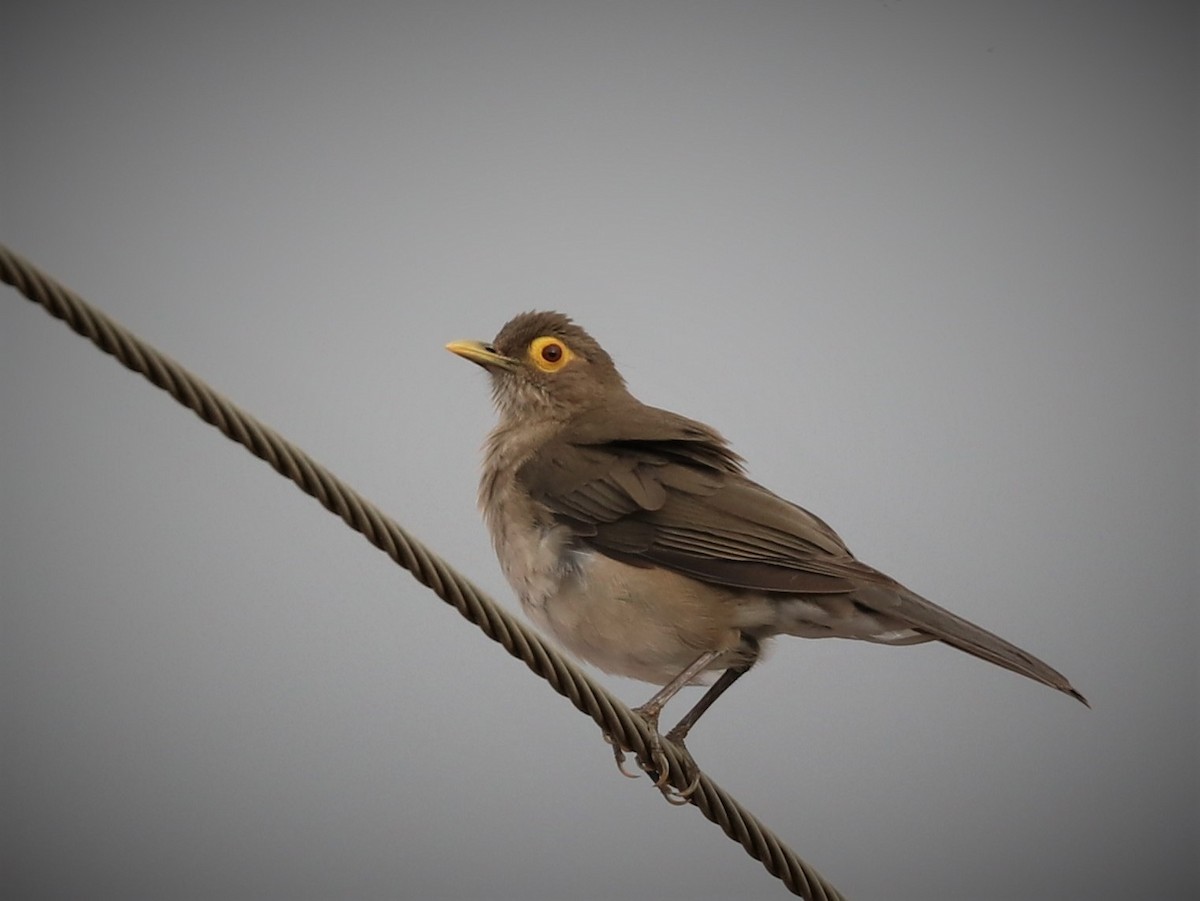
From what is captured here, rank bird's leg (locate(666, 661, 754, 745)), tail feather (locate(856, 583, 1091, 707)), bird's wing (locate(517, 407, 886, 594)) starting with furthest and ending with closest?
bird's leg (locate(666, 661, 754, 745)), bird's wing (locate(517, 407, 886, 594)), tail feather (locate(856, 583, 1091, 707))

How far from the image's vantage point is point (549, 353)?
6.07m

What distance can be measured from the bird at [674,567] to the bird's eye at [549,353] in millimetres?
609

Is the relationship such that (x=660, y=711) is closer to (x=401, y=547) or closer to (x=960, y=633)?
(x=960, y=633)

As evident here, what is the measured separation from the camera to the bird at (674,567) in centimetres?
446

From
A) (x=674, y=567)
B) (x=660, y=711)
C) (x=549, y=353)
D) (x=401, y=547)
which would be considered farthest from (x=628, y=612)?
(x=549, y=353)

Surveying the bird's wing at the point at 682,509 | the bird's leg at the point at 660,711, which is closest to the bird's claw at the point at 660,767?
the bird's leg at the point at 660,711

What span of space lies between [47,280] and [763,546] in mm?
2683

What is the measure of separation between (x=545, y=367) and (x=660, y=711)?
205cm

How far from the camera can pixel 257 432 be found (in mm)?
2967

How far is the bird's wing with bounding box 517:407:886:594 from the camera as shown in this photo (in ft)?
15.0

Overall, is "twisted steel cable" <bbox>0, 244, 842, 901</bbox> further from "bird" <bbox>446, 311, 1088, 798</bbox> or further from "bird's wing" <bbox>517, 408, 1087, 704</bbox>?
"bird's wing" <bbox>517, 408, 1087, 704</bbox>

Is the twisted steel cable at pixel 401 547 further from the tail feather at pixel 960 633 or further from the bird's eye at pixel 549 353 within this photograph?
the bird's eye at pixel 549 353

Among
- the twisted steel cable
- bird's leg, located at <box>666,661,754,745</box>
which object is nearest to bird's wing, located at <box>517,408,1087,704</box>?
bird's leg, located at <box>666,661,754,745</box>

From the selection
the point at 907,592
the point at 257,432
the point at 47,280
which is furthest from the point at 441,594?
the point at 907,592
